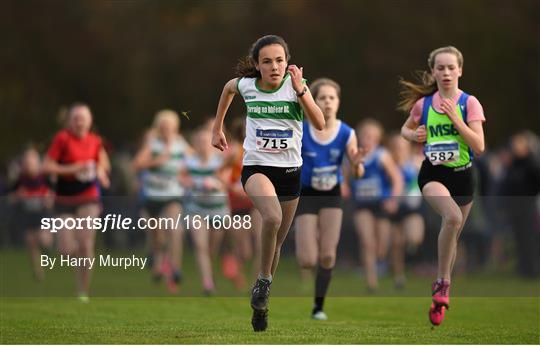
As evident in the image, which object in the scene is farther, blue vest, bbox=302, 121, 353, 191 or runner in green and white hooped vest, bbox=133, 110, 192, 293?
runner in green and white hooped vest, bbox=133, 110, 192, 293

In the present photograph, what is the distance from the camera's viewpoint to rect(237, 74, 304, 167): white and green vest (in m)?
11.4

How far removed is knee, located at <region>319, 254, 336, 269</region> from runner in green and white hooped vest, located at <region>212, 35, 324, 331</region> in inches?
97.7

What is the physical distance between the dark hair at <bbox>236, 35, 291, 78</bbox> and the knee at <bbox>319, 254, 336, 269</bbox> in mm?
2994

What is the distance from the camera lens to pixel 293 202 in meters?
11.8

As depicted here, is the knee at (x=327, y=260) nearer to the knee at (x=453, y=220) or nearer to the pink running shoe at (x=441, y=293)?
the knee at (x=453, y=220)

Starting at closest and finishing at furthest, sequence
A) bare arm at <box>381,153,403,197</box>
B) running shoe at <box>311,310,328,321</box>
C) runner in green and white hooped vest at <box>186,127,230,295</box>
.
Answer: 1. running shoe at <box>311,310,328,321</box>
2. runner in green and white hooped vest at <box>186,127,230,295</box>
3. bare arm at <box>381,153,403,197</box>

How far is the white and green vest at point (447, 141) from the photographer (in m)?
12.2

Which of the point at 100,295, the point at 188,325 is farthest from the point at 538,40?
the point at 188,325

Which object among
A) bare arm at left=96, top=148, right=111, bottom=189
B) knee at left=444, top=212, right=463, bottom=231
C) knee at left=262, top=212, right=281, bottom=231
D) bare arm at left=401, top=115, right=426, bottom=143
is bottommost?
knee at left=262, top=212, right=281, bottom=231

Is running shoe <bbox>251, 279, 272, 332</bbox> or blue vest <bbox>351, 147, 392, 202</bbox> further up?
blue vest <bbox>351, 147, 392, 202</bbox>

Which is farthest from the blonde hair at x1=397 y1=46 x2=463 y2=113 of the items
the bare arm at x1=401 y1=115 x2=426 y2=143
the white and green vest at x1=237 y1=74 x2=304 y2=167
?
the white and green vest at x1=237 y1=74 x2=304 y2=167

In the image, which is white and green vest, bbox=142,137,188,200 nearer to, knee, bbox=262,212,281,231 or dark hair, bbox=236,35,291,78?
dark hair, bbox=236,35,291,78

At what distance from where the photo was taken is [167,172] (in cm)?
1969

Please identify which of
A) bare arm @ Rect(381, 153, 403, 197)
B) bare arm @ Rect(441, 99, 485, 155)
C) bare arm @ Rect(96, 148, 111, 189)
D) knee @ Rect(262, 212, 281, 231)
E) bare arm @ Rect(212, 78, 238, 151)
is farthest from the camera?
bare arm @ Rect(381, 153, 403, 197)
